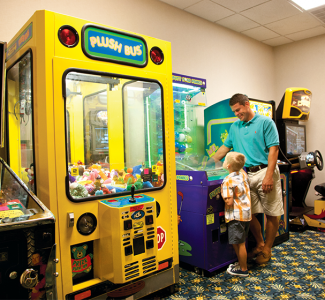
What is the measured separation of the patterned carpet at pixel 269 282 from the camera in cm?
230

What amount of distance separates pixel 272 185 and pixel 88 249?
6.12 feet

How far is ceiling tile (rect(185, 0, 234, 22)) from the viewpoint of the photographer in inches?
154

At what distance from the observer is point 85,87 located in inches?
82.2

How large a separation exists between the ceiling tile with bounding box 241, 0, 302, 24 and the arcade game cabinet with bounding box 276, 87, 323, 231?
3.80ft

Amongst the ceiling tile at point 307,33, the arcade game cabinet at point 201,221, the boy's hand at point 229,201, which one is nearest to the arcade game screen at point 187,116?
the arcade game cabinet at point 201,221

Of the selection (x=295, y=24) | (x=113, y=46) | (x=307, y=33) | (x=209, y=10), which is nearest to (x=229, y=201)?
(x=113, y=46)

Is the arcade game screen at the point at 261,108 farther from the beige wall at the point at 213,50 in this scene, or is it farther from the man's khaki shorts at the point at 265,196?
the man's khaki shorts at the point at 265,196

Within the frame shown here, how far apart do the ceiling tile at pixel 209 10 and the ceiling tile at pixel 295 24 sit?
1.04 metres

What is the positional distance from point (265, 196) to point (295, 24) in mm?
3447

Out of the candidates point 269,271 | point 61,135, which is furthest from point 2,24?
point 269,271

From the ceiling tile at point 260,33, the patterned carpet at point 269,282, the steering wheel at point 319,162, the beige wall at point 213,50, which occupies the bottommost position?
the patterned carpet at point 269,282

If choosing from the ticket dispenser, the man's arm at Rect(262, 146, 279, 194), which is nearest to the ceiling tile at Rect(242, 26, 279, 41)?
the man's arm at Rect(262, 146, 279, 194)

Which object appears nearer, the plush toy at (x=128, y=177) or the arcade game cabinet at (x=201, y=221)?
the plush toy at (x=128, y=177)

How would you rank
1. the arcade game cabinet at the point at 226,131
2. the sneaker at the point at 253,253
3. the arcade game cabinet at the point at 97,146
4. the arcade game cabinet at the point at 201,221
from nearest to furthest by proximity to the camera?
the arcade game cabinet at the point at 97,146
the arcade game cabinet at the point at 201,221
the sneaker at the point at 253,253
the arcade game cabinet at the point at 226,131
